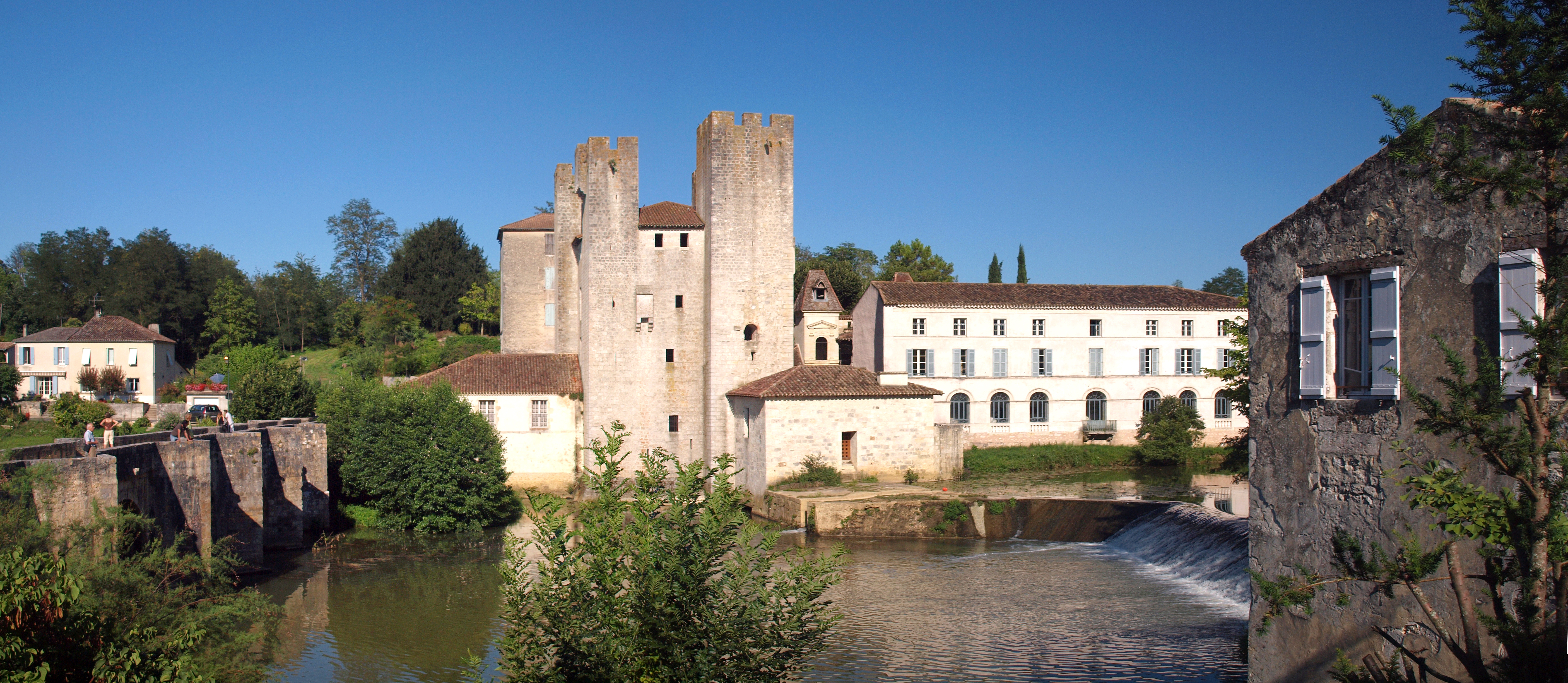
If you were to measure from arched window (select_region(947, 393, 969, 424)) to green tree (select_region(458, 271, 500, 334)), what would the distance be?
86.3 feet

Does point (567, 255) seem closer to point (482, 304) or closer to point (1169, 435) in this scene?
point (482, 304)

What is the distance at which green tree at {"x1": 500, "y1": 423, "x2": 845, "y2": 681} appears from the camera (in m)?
6.59

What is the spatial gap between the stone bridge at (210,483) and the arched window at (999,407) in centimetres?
2230

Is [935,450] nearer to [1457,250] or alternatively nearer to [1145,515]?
[1145,515]

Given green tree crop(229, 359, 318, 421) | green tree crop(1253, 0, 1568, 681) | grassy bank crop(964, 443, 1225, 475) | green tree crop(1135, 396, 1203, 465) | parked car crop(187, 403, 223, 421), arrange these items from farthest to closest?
1. green tree crop(1135, 396, 1203, 465)
2. grassy bank crop(964, 443, 1225, 475)
3. parked car crop(187, 403, 223, 421)
4. green tree crop(229, 359, 318, 421)
5. green tree crop(1253, 0, 1568, 681)

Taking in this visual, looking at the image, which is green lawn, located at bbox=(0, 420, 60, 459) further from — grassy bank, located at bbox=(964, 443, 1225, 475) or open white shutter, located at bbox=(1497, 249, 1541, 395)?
open white shutter, located at bbox=(1497, 249, 1541, 395)

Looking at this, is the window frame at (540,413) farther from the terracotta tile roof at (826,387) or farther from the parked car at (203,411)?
the parked car at (203,411)

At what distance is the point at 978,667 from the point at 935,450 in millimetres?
14501

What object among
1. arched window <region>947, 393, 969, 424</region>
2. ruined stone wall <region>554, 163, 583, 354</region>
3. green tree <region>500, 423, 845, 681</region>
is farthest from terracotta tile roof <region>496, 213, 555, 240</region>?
green tree <region>500, 423, 845, 681</region>

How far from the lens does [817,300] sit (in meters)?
39.2

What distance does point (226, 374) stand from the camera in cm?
4350

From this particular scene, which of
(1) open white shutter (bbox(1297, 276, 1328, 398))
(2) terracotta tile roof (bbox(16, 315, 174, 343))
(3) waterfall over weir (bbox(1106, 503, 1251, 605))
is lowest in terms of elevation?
(3) waterfall over weir (bbox(1106, 503, 1251, 605))

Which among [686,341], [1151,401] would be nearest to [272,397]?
[686,341]

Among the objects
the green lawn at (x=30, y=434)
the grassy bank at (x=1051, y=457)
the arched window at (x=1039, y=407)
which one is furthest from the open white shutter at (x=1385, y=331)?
the green lawn at (x=30, y=434)
